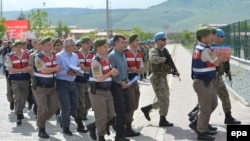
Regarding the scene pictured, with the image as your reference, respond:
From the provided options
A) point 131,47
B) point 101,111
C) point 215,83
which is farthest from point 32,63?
point 215,83

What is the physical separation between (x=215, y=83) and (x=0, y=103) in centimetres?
724

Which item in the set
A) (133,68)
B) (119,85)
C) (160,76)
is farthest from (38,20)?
(119,85)

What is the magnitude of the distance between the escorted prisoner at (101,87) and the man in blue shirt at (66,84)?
3.65 ft

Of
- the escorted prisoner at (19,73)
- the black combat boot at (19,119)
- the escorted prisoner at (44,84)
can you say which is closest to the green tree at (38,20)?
the escorted prisoner at (19,73)

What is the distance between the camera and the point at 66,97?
9.02m

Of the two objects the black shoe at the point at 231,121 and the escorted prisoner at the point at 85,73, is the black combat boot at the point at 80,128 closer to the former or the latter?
the escorted prisoner at the point at 85,73

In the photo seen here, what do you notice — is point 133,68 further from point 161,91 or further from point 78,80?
point 78,80

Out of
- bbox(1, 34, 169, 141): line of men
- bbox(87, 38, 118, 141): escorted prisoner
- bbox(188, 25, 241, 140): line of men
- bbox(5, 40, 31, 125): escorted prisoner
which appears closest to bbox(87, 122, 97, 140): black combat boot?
bbox(1, 34, 169, 141): line of men

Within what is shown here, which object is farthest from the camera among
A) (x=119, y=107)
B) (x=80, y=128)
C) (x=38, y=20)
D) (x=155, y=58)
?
(x=38, y=20)

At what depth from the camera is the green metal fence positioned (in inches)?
979

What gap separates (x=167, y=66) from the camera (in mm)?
9914

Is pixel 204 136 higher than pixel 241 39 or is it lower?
lower

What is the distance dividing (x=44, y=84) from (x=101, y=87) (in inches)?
61.7

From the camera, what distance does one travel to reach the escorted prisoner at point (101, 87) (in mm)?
7930
